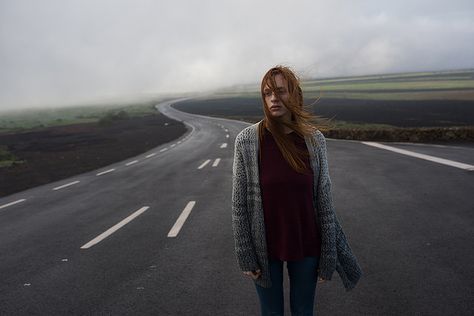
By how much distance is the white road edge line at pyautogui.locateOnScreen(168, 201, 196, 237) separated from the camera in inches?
265

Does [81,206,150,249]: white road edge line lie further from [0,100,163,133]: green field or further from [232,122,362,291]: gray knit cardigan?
[0,100,163,133]: green field

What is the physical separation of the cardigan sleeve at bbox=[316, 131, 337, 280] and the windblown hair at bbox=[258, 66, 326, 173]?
141 millimetres

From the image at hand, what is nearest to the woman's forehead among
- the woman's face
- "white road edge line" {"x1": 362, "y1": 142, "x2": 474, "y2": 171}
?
the woman's face

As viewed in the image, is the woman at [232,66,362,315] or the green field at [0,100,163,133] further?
the green field at [0,100,163,133]

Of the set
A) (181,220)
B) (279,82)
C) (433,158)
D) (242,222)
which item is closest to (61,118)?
(433,158)

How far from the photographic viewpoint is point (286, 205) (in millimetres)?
2354

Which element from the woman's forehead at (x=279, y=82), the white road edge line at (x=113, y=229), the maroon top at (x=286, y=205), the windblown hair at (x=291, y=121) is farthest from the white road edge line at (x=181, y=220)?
the woman's forehead at (x=279, y=82)

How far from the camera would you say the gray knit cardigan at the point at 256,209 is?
243 centimetres

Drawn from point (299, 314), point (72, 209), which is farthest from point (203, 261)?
point (72, 209)

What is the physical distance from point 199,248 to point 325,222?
3730 mm

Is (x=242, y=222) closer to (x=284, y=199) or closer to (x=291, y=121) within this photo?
(x=284, y=199)

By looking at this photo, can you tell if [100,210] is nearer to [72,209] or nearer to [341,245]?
[72,209]

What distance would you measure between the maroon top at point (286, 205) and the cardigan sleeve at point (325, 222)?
63mm

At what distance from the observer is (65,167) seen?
16.9m
